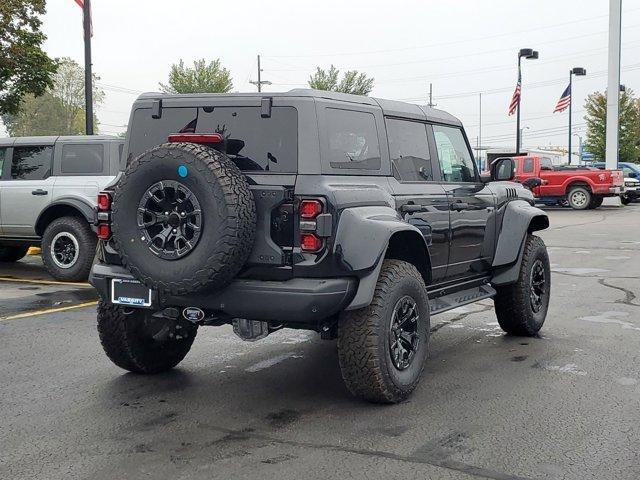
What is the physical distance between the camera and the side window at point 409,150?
551cm

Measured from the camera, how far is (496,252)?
263 inches

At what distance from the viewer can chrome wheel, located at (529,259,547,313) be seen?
7.03 meters

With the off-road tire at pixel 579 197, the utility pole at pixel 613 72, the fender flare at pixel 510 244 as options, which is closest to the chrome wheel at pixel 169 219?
the fender flare at pixel 510 244

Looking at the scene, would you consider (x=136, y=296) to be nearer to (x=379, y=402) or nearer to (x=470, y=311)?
(x=379, y=402)

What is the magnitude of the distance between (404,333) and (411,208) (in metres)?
0.86

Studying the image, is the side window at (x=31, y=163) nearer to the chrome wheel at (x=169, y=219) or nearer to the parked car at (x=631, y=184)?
the chrome wheel at (x=169, y=219)

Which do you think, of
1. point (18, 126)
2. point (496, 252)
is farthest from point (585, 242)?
point (18, 126)

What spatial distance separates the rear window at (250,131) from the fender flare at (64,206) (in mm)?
5431

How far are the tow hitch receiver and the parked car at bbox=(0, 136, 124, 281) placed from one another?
5.97 metres

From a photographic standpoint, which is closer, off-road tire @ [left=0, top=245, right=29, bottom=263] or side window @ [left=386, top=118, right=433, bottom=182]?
side window @ [left=386, top=118, right=433, bottom=182]

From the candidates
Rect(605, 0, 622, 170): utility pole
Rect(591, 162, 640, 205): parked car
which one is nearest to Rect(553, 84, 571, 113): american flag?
Rect(605, 0, 622, 170): utility pole

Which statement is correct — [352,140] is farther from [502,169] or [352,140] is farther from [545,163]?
[545,163]

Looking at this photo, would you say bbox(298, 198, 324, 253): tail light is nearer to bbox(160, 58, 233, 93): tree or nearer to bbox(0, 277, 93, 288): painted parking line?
bbox(0, 277, 93, 288): painted parking line

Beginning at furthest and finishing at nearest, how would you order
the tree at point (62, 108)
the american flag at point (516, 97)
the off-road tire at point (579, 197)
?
the tree at point (62, 108)
the american flag at point (516, 97)
the off-road tire at point (579, 197)
